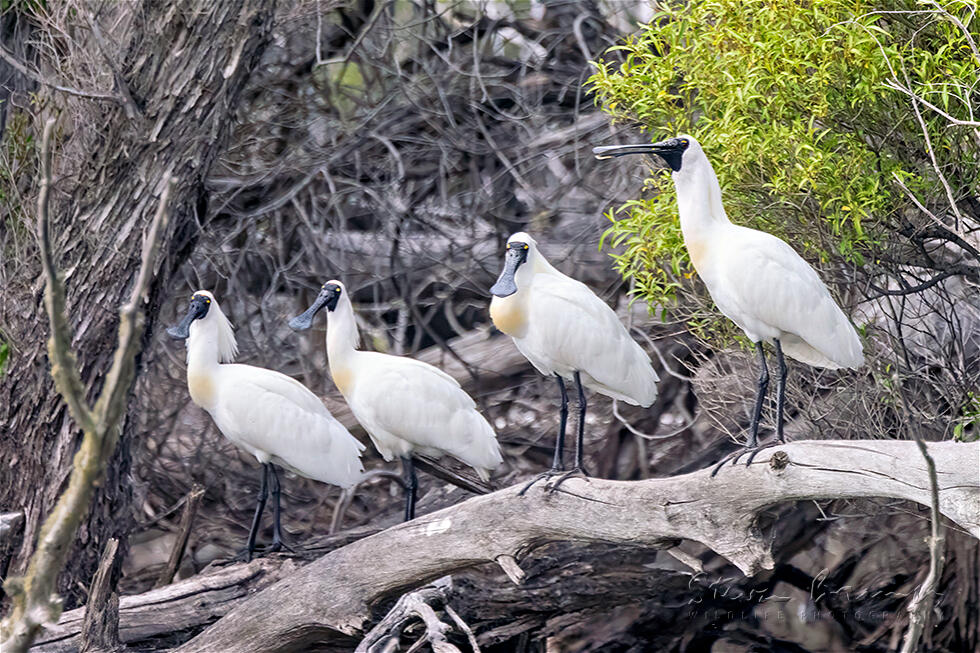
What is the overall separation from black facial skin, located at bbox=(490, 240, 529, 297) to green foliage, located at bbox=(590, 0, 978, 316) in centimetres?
63

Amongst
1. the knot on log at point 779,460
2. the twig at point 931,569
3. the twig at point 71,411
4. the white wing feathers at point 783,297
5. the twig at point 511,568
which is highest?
the twig at point 71,411

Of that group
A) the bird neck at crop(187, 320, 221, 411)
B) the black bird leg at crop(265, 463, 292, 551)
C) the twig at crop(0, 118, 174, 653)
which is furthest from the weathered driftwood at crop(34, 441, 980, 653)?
the twig at crop(0, 118, 174, 653)

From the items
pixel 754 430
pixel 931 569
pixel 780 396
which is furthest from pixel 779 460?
pixel 931 569

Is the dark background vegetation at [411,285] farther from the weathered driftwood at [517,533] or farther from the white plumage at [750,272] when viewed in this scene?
the weathered driftwood at [517,533]

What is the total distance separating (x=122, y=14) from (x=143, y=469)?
2709mm

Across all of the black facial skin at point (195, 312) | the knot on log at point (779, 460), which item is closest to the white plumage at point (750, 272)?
the knot on log at point (779, 460)

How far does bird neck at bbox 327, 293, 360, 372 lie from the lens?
5344mm

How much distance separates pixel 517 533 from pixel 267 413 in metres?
1.45

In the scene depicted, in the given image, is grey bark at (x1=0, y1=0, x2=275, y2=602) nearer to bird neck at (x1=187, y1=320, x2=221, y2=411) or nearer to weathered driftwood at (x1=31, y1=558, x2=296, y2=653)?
bird neck at (x1=187, y1=320, x2=221, y2=411)

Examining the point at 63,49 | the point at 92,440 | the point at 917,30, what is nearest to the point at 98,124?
the point at 63,49

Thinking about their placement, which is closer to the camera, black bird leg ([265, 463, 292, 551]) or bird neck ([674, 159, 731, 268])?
bird neck ([674, 159, 731, 268])

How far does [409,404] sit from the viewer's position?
5152 millimetres

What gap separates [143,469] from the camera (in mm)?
6922

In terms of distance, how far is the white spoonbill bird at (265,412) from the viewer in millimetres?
5324
